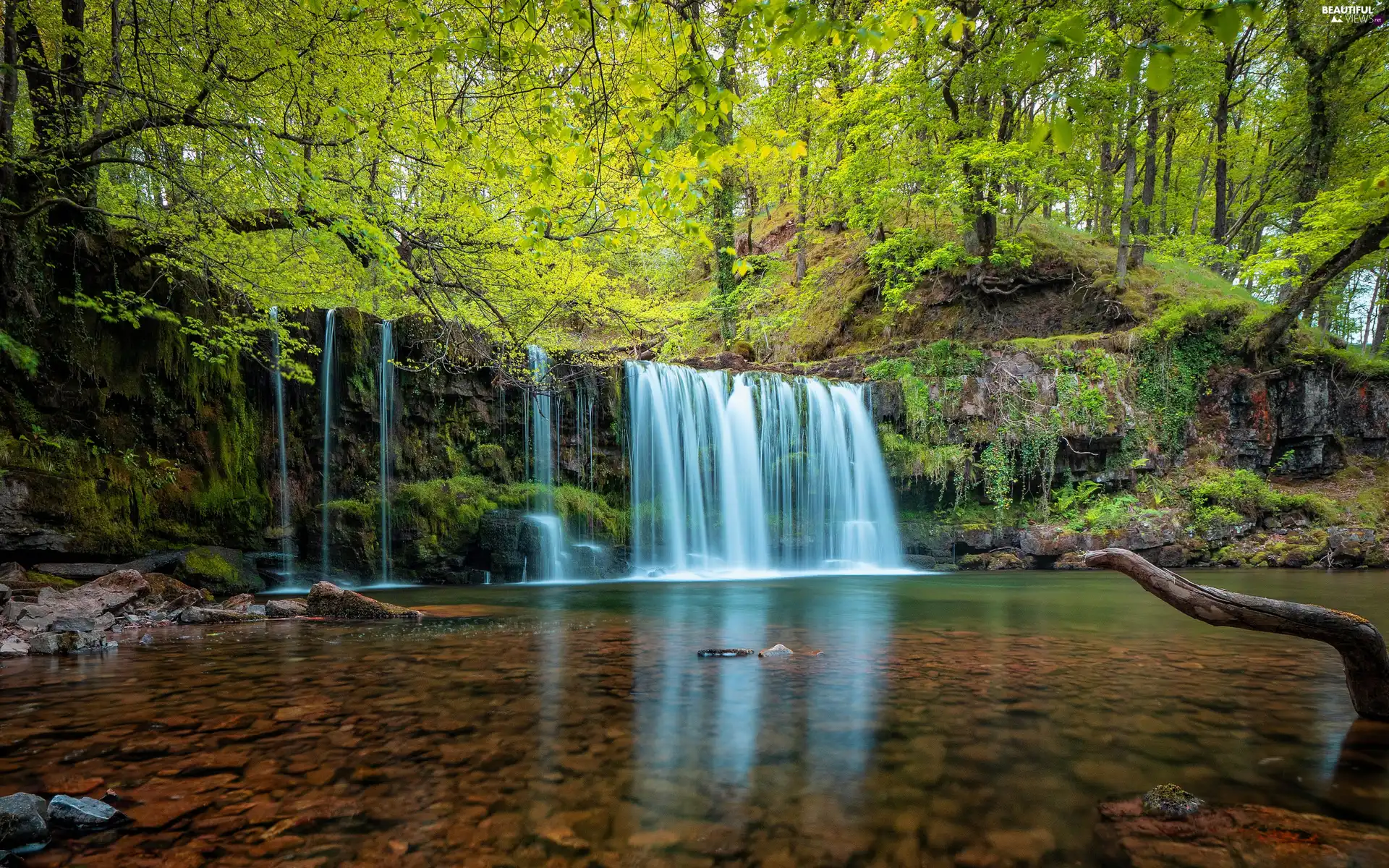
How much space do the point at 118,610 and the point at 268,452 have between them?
504 centimetres

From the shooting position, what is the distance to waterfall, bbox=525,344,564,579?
12828 mm

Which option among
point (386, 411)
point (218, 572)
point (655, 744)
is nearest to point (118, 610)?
point (218, 572)

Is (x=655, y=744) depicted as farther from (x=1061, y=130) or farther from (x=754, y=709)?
(x=1061, y=130)

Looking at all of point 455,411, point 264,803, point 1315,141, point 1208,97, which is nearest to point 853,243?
point 1208,97

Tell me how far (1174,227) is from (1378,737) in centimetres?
2839

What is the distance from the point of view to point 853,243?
21578mm

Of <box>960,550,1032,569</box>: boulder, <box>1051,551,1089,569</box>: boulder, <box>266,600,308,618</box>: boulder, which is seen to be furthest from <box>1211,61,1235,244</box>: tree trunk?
<box>266,600,308,618</box>: boulder

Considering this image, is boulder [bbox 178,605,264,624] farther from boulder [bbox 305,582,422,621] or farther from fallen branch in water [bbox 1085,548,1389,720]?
fallen branch in water [bbox 1085,548,1389,720]

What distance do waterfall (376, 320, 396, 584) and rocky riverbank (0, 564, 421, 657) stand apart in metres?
4.00

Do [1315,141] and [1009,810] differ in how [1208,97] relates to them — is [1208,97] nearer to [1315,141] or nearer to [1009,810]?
[1315,141]

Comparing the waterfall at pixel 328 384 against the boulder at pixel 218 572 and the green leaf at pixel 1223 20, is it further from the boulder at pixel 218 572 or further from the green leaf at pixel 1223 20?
the green leaf at pixel 1223 20

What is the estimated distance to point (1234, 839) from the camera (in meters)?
2.06

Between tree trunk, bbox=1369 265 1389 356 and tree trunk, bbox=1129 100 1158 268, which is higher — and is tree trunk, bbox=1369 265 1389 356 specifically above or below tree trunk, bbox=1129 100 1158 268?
below

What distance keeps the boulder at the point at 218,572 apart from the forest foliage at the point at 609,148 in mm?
3079
